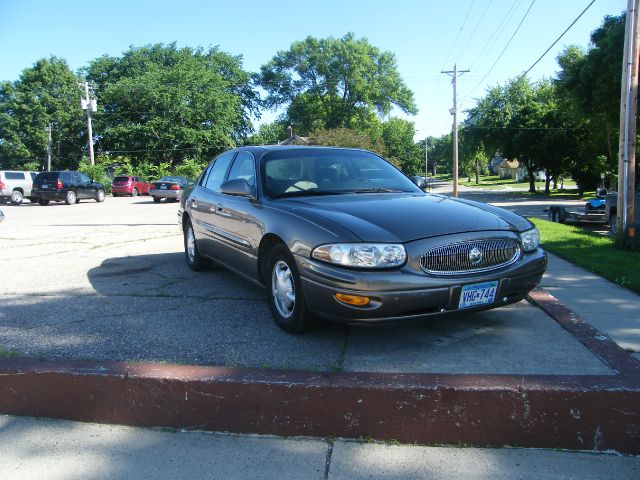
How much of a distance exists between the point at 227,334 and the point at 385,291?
1.44m

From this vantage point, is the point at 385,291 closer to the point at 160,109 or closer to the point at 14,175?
the point at 14,175

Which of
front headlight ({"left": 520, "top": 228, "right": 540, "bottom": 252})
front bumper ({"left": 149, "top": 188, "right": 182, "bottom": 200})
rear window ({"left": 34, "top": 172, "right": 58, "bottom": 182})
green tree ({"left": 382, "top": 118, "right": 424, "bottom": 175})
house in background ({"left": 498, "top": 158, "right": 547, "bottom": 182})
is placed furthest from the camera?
house in background ({"left": 498, "top": 158, "right": 547, "bottom": 182})

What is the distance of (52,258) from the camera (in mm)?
8008

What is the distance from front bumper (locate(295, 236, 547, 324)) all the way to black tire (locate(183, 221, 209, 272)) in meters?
3.19

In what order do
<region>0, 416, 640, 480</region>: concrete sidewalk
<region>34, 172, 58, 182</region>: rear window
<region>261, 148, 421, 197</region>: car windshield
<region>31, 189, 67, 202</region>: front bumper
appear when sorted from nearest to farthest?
1. <region>0, 416, 640, 480</region>: concrete sidewalk
2. <region>261, 148, 421, 197</region>: car windshield
3. <region>31, 189, 67, 202</region>: front bumper
4. <region>34, 172, 58, 182</region>: rear window

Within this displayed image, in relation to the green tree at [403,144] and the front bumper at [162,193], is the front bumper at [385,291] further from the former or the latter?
the green tree at [403,144]

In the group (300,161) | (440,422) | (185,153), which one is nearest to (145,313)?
(300,161)

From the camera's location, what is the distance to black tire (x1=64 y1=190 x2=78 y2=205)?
26.6 meters

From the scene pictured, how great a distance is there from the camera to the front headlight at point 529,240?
4.01 metres

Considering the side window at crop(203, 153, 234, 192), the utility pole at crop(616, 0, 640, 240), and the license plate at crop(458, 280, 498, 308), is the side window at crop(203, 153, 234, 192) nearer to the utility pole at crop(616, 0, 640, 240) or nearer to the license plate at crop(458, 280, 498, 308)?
the license plate at crop(458, 280, 498, 308)

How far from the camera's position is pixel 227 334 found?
13.5ft

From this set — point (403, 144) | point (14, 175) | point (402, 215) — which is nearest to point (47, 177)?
point (14, 175)

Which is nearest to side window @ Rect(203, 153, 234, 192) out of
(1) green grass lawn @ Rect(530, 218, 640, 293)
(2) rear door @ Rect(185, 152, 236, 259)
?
(2) rear door @ Rect(185, 152, 236, 259)

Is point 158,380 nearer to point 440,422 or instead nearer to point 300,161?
point 440,422
